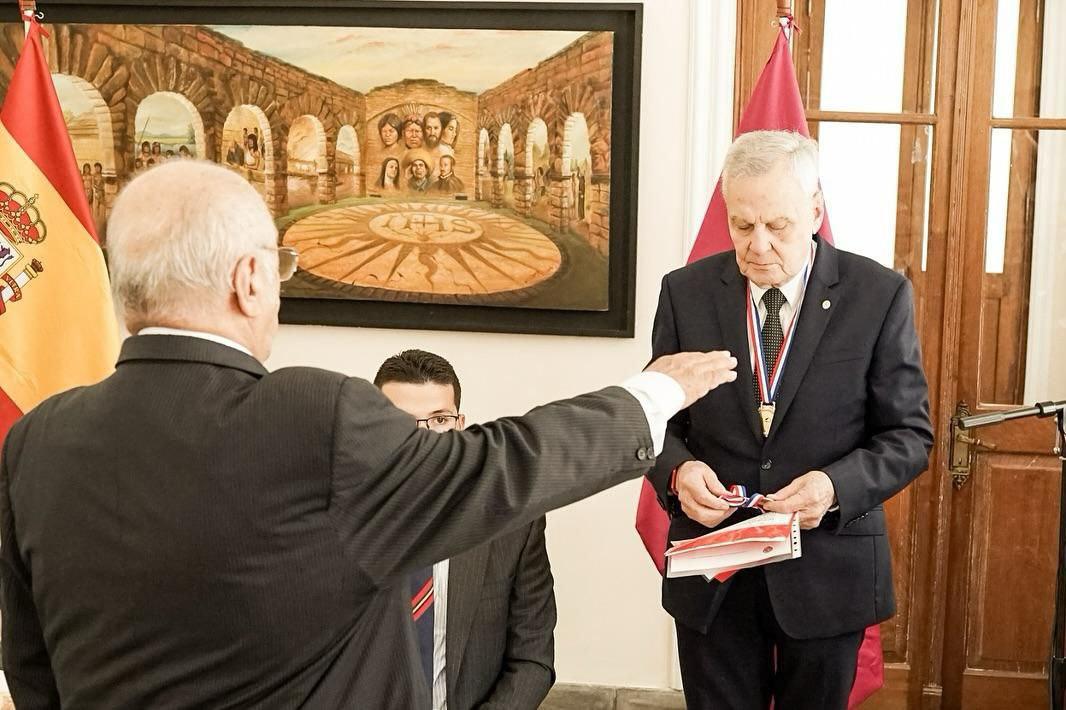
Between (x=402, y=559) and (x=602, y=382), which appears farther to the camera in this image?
(x=602, y=382)

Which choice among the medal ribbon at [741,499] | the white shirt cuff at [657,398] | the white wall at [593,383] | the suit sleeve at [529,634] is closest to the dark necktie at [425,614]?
the suit sleeve at [529,634]

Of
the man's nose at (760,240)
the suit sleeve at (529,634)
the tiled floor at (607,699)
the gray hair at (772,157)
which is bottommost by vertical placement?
the tiled floor at (607,699)

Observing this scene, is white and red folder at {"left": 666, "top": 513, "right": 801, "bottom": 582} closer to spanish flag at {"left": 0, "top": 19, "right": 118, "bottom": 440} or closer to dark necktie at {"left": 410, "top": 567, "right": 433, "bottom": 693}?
dark necktie at {"left": 410, "top": 567, "right": 433, "bottom": 693}

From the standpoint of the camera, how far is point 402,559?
1.24 meters

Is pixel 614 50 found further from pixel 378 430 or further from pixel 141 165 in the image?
pixel 378 430

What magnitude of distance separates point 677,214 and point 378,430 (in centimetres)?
258

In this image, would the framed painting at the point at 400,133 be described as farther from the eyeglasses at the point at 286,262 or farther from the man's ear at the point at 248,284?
the man's ear at the point at 248,284

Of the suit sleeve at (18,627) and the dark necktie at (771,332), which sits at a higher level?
the dark necktie at (771,332)

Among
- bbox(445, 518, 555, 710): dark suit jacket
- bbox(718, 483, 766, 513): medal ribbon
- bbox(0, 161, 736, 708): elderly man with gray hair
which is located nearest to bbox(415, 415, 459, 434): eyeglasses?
bbox(445, 518, 555, 710): dark suit jacket

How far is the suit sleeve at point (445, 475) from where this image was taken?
121 centimetres

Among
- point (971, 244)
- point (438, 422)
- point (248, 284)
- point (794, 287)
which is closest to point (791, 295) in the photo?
point (794, 287)

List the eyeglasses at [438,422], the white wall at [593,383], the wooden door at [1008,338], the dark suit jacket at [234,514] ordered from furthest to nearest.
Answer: the white wall at [593,383] → the wooden door at [1008,338] → the eyeglasses at [438,422] → the dark suit jacket at [234,514]

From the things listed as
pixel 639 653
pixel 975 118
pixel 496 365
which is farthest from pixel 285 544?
pixel 975 118

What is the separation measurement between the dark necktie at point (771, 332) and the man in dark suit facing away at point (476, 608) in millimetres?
591
